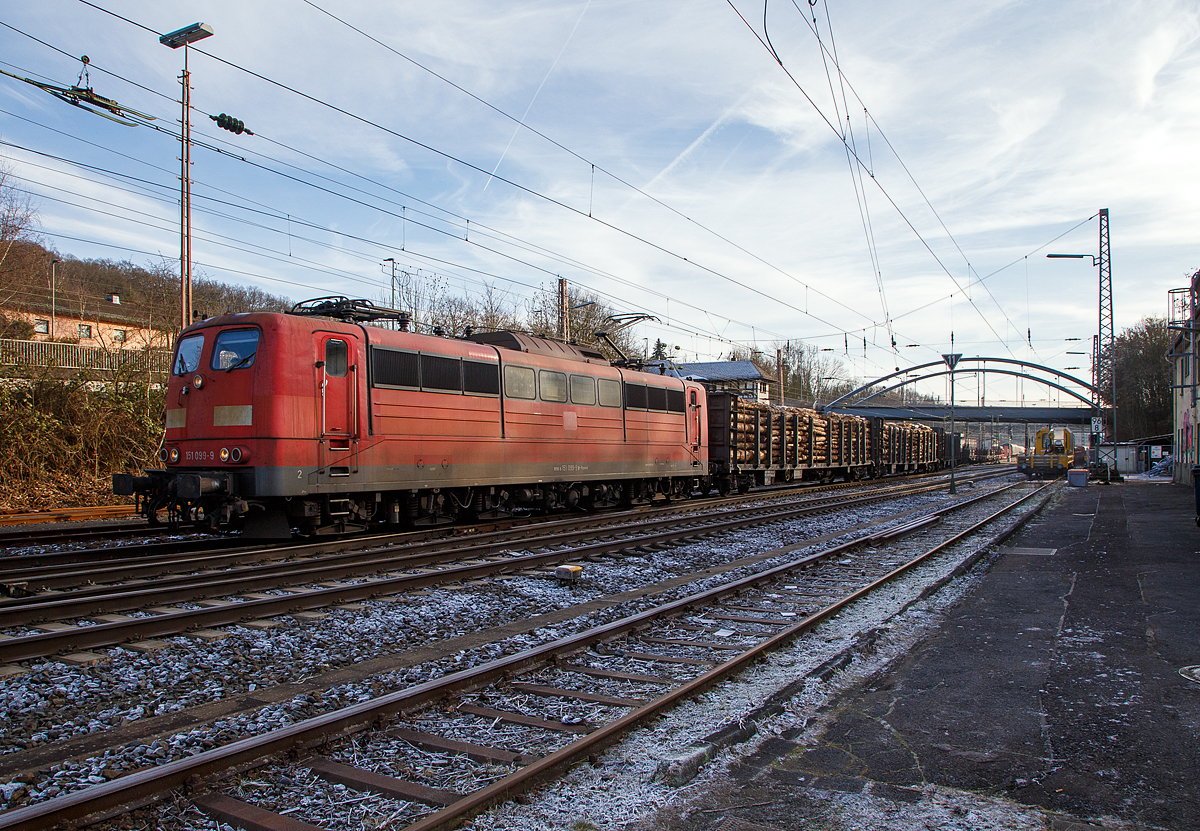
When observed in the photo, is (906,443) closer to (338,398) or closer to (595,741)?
(338,398)

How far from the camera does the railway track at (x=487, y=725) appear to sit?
3.34 meters

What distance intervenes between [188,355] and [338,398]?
2.37 meters

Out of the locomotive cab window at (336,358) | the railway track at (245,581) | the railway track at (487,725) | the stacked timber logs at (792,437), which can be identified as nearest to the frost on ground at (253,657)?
the railway track at (245,581)

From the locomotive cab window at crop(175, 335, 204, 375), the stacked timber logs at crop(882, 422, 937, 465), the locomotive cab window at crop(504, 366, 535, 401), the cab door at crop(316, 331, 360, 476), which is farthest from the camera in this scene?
the stacked timber logs at crop(882, 422, 937, 465)

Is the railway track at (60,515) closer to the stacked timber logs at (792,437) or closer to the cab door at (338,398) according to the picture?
the cab door at (338,398)


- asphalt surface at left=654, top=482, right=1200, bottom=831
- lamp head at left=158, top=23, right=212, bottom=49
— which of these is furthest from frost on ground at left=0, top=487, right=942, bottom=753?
lamp head at left=158, top=23, right=212, bottom=49

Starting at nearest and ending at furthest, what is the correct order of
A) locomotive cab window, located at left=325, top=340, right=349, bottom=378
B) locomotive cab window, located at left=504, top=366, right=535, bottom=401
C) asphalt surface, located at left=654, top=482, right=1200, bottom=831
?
asphalt surface, located at left=654, top=482, right=1200, bottom=831
locomotive cab window, located at left=325, top=340, right=349, bottom=378
locomotive cab window, located at left=504, top=366, right=535, bottom=401

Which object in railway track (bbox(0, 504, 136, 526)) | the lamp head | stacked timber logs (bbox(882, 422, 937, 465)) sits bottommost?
railway track (bbox(0, 504, 136, 526))

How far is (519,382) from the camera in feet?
46.4

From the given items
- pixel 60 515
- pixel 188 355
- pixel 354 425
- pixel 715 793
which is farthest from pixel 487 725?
pixel 60 515

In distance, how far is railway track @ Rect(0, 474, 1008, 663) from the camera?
621cm

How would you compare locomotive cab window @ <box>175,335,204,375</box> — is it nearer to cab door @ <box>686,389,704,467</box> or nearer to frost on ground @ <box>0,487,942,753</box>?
frost on ground @ <box>0,487,942,753</box>

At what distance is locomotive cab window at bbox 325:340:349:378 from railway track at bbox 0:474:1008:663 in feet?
8.21

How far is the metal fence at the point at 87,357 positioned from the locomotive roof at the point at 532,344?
31.6 ft
